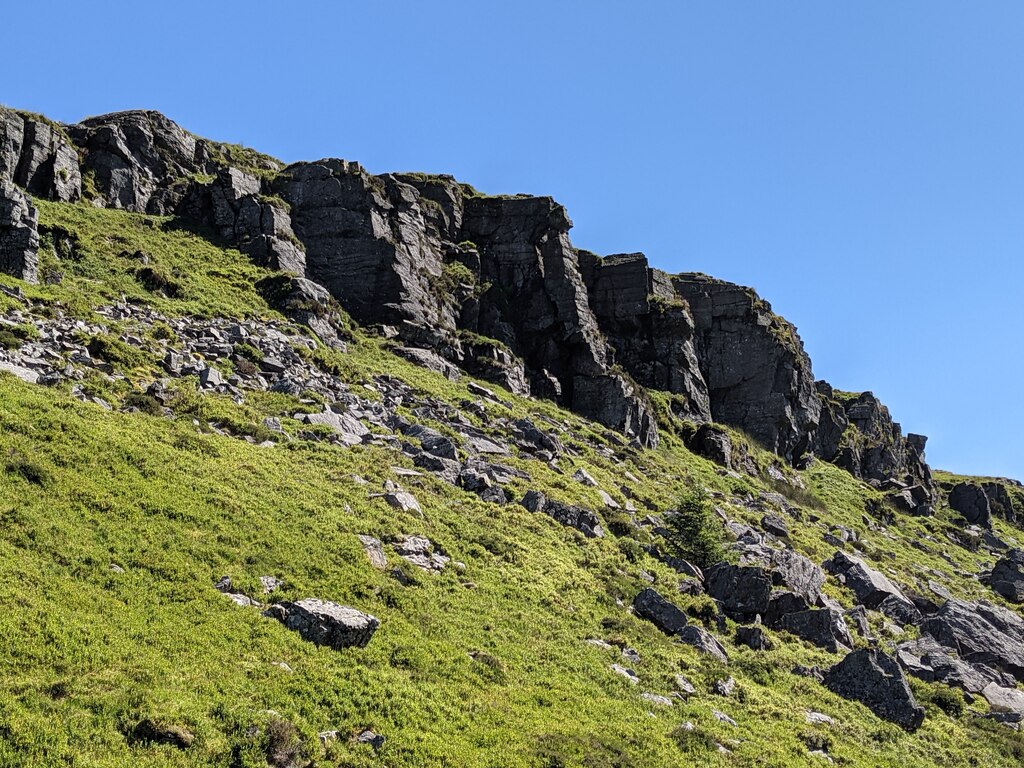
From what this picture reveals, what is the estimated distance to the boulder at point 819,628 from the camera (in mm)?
29391

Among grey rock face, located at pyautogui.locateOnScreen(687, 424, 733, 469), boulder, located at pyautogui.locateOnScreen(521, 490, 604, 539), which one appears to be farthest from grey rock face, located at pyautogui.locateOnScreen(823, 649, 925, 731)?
grey rock face, located at pyautogui.locateOnScreen(687, 424, 733, 469)

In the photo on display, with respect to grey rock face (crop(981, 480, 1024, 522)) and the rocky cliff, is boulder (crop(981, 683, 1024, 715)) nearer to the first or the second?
the rocky cliff

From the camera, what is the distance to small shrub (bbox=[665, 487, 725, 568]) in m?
34.6

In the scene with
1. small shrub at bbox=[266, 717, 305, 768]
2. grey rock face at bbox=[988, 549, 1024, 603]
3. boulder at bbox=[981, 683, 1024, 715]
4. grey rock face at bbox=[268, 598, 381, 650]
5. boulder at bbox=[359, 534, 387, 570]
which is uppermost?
grey rock face at bbox=[988, 549, 1024, 603]

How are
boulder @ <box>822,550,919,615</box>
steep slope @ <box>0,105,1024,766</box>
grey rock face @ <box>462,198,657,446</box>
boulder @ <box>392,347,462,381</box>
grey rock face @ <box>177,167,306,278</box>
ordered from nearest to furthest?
steep slope @ <box>0,105,1024,766</box> → boulder @ <box>822,550,919,615</box> → boulder @ <box>392,347,462,381</box> → grey rock face @ <box>177,167,306,278</box> → grey rock face @ <box>462,198,657,446</box>

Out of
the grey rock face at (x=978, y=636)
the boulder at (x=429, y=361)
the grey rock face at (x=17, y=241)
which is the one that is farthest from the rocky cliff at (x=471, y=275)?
the grey rock face at (x=978, y=636)

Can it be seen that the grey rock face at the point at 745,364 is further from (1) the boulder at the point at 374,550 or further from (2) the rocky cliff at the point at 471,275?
(1) the boulder at the point at 374,550

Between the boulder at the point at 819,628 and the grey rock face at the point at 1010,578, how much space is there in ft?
107

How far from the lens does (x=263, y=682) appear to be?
15.4 m

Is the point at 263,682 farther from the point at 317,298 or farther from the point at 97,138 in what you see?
the point at 97,138

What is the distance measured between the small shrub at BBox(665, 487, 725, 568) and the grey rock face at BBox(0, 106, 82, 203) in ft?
182

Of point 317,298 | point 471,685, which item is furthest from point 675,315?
point 471,685

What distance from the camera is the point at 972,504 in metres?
102

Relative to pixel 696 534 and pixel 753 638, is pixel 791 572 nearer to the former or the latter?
pixel 696 534
